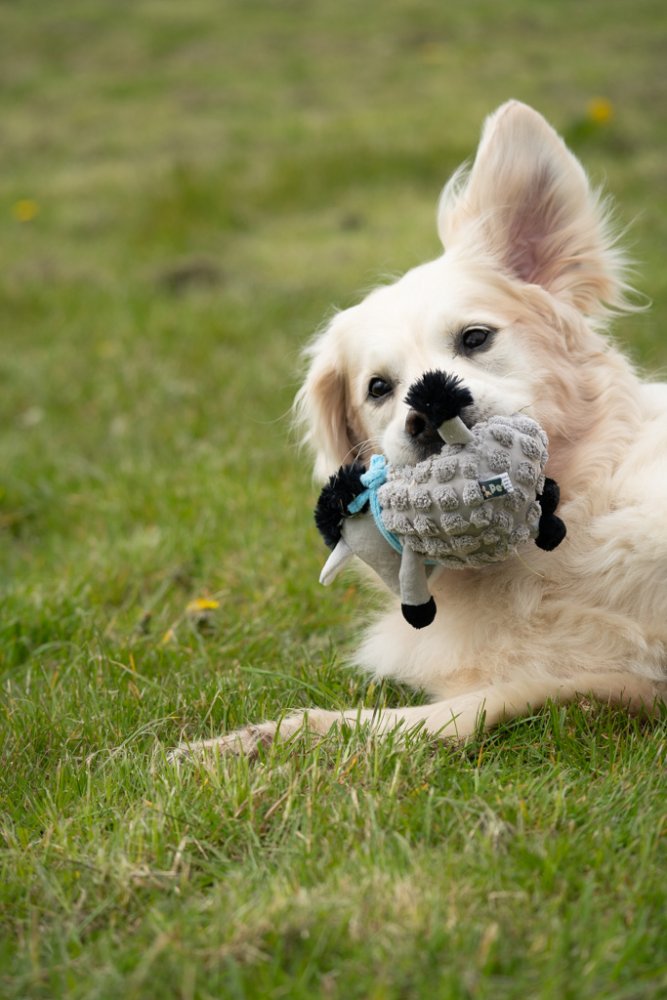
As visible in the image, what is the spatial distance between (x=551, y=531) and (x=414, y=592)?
→ 0.34m

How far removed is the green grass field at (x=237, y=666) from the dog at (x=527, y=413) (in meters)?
0.16

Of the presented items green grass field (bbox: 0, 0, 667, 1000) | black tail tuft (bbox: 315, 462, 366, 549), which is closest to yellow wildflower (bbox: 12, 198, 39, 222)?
green grass field (bbox: 0, 0, 667, 1000)

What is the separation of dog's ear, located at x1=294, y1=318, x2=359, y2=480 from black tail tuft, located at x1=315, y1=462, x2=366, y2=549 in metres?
0.71

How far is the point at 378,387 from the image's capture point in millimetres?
3043

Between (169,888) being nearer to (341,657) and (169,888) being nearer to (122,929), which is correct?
(122,929)

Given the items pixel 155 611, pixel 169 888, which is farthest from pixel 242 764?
pixel 155 611

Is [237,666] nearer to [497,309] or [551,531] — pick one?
[551,531]

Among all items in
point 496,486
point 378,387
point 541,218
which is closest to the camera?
point 496,486

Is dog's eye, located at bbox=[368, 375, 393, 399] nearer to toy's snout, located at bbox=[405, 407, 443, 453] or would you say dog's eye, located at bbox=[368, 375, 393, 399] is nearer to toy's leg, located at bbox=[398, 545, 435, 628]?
toy's snout, located at bbox=[405, 407, 443, 453]

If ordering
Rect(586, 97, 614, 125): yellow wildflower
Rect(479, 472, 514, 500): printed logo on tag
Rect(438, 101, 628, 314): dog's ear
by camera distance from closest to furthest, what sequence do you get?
Rect(479, 472, 514, 500): printed logo on tag < Rect(438, 101, 628, 314): dog's ear < Rect(586, 97, 614, 125): yellow wildflower

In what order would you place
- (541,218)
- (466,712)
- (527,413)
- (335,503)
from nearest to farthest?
1. (466,712)
2. (335,503)
3. (527,413)
4. (541,218)

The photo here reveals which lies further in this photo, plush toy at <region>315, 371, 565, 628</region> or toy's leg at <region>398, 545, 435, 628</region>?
toy's leg at <region>398, 545, 435, 628</region>

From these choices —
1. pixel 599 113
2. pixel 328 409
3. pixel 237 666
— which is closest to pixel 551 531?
pixel 237 666

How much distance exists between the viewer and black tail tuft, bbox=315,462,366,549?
252cm
